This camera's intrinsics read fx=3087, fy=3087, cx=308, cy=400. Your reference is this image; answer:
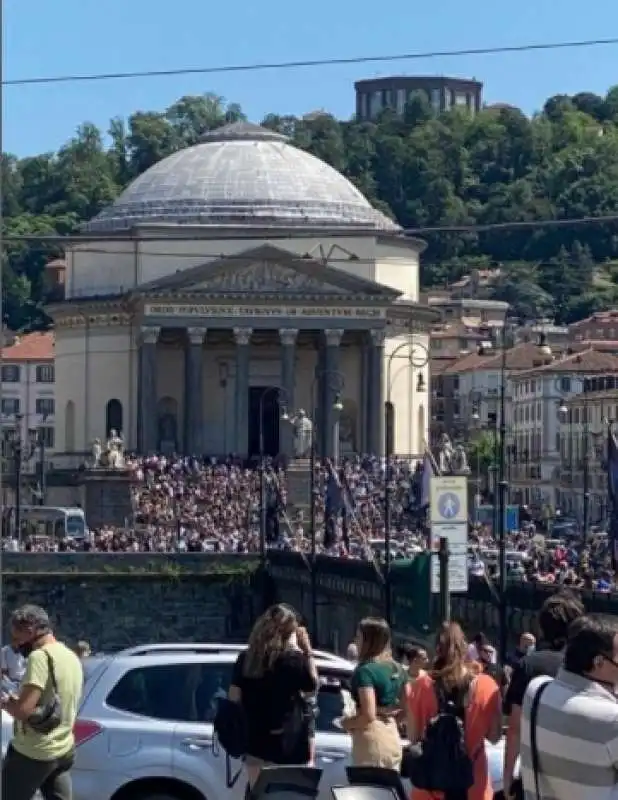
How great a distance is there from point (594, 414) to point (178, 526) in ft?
168

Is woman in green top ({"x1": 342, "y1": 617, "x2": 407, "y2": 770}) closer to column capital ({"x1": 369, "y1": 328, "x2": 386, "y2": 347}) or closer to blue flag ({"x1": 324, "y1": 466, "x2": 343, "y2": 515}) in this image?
blue flag ({"x1": 324, "y1": 466, "x2": 343, "y2": 515})

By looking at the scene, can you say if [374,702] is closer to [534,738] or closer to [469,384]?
[534,738]

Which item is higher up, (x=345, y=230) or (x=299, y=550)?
(x=345, y=230)

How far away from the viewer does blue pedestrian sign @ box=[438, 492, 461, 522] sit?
4266cm

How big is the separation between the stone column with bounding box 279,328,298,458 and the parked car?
8827 centimetres

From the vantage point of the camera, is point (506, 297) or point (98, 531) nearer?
point (98, 531)

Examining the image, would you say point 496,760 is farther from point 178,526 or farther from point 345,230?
point 345,230

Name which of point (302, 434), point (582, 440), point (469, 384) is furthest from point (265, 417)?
point (469, 384)

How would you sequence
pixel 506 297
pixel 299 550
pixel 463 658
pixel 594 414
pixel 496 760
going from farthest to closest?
pixel 506 297
pixel 594 414
pixel 299 550
pixel 496 760
pixel 463 658

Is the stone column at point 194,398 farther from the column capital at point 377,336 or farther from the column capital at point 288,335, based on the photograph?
the column capital at point 377,336

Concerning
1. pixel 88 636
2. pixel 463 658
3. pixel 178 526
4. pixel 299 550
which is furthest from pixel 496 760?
pixel 178 526

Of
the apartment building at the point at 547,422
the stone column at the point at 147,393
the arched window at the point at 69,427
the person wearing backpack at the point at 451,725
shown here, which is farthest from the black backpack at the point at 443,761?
the apartment building at the point at 547,422

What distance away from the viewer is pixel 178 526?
297ft

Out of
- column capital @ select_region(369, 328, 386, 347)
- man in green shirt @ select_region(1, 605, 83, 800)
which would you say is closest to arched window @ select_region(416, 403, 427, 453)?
column capital @ select_region(369, 328, 386, 347)
